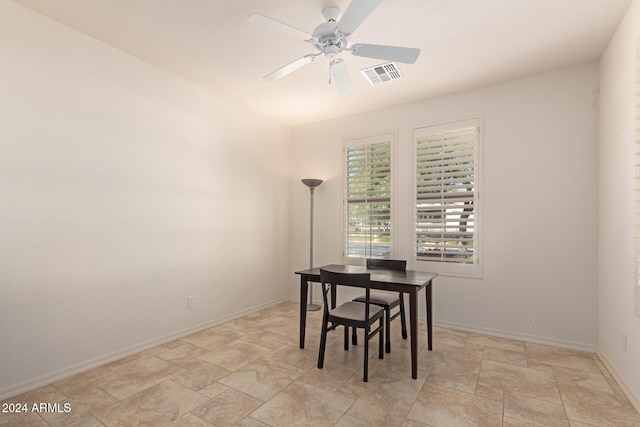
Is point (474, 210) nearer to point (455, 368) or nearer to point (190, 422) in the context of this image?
point (455, 368)

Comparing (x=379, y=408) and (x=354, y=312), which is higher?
(x=354, y=312)

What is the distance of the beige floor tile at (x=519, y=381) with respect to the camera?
223cm

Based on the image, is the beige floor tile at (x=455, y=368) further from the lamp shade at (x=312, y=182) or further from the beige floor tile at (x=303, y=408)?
the lamp shade at (x=312, y=182)

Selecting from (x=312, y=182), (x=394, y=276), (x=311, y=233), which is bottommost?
(x=394, y=276)

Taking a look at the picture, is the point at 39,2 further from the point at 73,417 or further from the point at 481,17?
the point at 481,17

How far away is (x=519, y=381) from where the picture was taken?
7.88 ft

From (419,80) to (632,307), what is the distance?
262cm

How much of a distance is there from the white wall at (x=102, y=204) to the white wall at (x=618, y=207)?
3740 mm

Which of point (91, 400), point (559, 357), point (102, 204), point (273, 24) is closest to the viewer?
point (273, 24)

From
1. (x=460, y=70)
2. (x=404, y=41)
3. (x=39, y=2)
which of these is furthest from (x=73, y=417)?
(x=460, y=70)

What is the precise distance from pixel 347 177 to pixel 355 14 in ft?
8.71

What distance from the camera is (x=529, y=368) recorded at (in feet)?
8.57

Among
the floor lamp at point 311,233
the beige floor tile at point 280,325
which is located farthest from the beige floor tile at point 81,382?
the floor lamp at point 311,233

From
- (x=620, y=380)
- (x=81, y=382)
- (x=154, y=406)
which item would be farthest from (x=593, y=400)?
(x=81, y=382)
